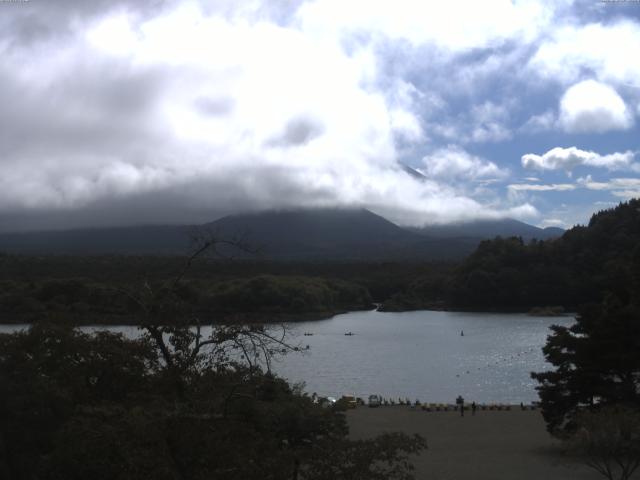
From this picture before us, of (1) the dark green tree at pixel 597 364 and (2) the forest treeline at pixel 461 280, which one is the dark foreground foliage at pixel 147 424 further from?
(2) the forest treeline at pixel 461 280

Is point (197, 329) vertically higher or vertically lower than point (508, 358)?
higher

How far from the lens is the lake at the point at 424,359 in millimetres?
27672

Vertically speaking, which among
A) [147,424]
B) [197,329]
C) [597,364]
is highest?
[197,329]

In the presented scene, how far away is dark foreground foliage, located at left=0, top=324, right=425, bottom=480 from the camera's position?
4668mm

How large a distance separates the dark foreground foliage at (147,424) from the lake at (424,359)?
9900 mm

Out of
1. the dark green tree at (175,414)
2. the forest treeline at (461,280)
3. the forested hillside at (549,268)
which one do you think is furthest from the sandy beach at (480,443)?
the forested hillside at (549,268)

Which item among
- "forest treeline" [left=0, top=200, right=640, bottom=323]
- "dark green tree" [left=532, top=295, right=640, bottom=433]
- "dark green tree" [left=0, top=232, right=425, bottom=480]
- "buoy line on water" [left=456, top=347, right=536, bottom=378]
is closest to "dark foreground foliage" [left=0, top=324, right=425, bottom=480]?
"dark green tree" [left=0, top=232, right=425, bottom=480]

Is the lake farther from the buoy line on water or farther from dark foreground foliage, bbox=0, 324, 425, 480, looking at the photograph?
dark foreground foliage, bbox=0, 324, 425, 480

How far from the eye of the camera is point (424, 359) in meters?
36.0

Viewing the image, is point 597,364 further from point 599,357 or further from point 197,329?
point 197,329

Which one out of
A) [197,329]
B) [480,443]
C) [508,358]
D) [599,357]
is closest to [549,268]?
[508,358]

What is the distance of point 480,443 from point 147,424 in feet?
43.8

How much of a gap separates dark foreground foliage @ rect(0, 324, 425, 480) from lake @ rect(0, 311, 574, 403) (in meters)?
9.90

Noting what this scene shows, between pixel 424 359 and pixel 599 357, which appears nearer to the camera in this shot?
pixel 599 357
